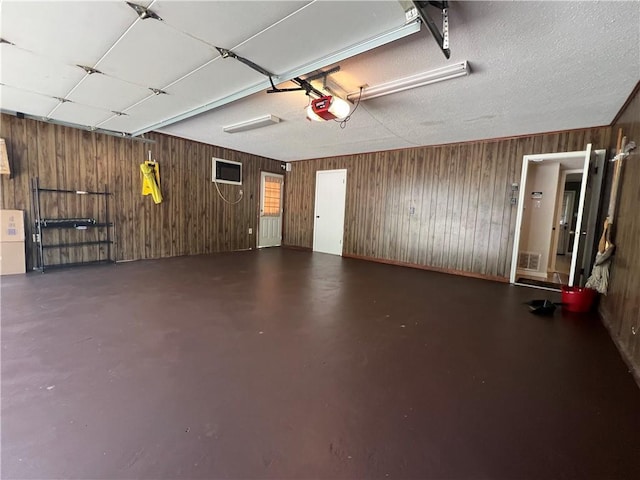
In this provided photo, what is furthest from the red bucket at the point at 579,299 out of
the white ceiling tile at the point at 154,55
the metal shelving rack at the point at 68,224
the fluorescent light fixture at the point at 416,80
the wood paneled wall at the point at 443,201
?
the metal shelving rack at the point at 68,224

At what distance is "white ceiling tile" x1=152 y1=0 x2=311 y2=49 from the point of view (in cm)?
172

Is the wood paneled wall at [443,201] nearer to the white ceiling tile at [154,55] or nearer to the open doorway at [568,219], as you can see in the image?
the open doorway at [568,219]

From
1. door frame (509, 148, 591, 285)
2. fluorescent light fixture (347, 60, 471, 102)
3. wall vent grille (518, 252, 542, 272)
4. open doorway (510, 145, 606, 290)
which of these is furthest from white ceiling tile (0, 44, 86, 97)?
wall vent grille (518, 252, 542, 272)

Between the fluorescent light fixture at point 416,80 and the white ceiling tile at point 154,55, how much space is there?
1651 mm

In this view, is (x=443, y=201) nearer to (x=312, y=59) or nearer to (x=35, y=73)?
(x=312, y=59)

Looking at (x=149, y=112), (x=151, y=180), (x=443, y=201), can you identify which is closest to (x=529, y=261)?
(x=443, y=201)

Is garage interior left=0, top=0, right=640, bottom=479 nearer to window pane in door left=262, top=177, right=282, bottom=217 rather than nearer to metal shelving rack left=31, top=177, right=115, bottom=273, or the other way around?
metal shelving rack left=31, top=177, right=115, bottom=273

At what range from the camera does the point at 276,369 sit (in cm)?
194

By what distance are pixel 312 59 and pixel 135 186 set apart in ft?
14.9

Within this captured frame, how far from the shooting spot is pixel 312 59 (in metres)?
2.36

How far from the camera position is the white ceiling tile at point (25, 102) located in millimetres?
3207

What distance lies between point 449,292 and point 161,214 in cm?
546

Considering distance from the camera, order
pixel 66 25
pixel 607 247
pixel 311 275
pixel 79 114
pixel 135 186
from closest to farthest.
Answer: pixel 66 25 → pixel 607 247 → pixel 79 114 → pixel 311 275 → pixel 135 186

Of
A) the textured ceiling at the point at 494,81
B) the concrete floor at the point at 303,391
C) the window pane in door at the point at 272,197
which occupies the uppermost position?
the textured ceiling at the point at 494,81
